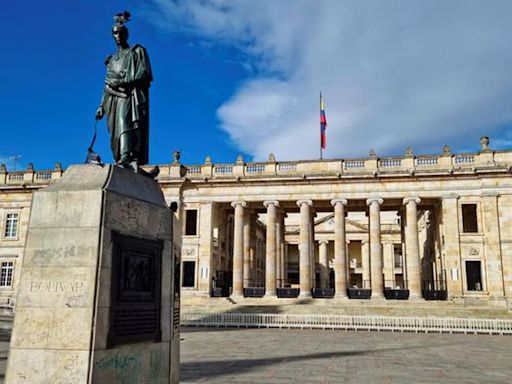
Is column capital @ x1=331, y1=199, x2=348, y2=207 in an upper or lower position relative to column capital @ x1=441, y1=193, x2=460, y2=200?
lower

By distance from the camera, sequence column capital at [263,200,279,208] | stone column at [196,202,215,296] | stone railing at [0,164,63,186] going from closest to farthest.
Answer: stone column at [196,202,215,296] < column capital at [263,200,279,208] < stone railing at [0,164,63,186]

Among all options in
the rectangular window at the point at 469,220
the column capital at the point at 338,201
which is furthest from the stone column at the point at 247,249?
the rectangular window at the point at 469,220

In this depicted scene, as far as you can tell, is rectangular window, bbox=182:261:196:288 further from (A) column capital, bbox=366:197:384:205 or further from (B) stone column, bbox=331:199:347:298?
(A) column capital, bbox=366:197:384:205

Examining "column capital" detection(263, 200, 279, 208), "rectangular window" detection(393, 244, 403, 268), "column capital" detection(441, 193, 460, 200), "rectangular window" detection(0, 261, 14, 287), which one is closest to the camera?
"column capital" detection(441, 193, 460, 200)

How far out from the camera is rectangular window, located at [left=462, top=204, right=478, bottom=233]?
39528 mm

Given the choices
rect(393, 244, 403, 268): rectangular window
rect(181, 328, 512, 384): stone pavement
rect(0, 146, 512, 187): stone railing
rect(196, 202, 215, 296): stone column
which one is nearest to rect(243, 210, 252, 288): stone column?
rect(196, 202, 215, 296): stone column

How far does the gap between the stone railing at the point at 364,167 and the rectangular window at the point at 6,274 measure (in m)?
16.8

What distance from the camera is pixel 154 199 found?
6805 millimetres

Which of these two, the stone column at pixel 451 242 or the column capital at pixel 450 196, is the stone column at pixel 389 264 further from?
the column capital at pixel 450 196

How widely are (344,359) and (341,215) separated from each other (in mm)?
23944

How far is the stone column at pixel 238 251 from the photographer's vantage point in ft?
122

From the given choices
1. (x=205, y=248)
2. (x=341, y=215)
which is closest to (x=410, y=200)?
(x=341, y=215)

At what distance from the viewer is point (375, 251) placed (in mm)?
35750

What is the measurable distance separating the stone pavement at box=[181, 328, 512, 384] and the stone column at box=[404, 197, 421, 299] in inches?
536
